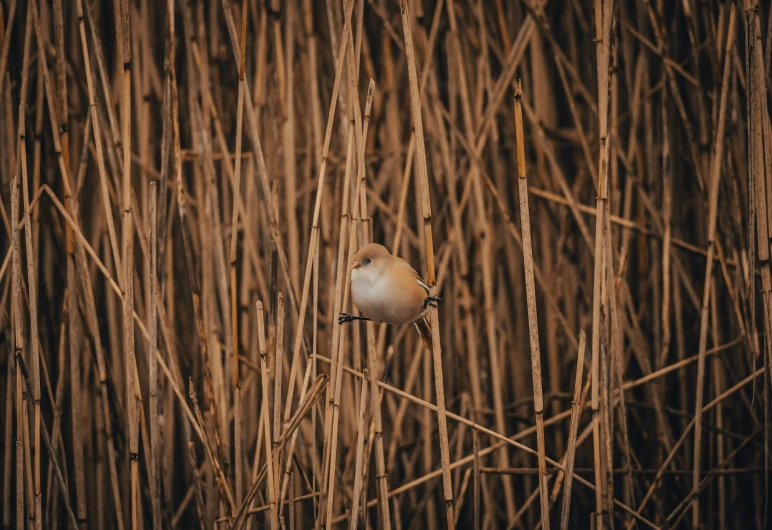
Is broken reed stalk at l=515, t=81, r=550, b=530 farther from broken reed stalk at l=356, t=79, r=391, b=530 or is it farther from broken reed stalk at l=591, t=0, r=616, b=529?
broken reed stalk at l=356, t=79, r=391, b=530

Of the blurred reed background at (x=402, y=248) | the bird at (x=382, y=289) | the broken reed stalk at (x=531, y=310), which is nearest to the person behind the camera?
the broken reed stalk at (x=531, y=310)

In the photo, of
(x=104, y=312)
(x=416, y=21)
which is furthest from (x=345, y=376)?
(x=416, y=21)

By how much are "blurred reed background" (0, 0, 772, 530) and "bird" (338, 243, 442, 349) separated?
7.7 inches

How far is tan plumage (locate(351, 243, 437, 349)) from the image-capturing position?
154 cm

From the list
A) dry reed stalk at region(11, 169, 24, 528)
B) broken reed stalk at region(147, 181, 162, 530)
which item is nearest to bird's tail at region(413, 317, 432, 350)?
broken reed stalk at region(147, 181, 162, 530)

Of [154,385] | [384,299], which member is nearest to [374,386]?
[384,299]

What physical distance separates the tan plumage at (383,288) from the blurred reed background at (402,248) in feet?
0.65

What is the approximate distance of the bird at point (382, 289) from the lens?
60.7 inches

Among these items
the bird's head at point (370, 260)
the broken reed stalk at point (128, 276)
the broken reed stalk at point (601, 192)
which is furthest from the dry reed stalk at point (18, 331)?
the broken reed stalk at point (601, 192)

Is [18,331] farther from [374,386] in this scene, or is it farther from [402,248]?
[402,248]

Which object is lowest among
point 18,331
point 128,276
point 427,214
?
point 18,331

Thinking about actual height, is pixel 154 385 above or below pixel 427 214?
below

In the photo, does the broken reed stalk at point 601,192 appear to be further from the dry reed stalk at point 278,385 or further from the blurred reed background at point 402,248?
the dry reed stalk at point 278,385

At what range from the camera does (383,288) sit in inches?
60.8
